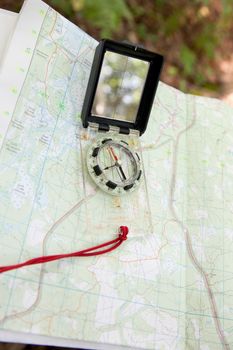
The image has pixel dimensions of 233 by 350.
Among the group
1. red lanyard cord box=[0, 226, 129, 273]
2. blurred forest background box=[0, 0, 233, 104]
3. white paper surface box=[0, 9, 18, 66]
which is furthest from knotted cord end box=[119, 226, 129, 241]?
blurred forest background box=[0, 0, 233, 104]

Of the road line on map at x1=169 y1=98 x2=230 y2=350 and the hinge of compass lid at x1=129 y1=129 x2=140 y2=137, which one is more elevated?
the hinge of compass lid at x1=129 y1=129 x2=140 y2=137

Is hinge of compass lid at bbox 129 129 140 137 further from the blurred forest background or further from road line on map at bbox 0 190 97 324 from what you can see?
the blurred forest background

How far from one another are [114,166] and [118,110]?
133 mm

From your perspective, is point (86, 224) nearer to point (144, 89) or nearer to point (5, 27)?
point (144, 89)

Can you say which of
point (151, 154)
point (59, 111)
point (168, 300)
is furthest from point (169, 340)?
point (59, 111)

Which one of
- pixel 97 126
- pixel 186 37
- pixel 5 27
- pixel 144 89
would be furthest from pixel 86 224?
pixel 186 37

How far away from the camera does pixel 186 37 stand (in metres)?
2.20

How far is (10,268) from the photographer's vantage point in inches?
29.3

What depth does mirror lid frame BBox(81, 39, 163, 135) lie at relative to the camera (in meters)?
0.91

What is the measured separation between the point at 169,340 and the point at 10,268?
0.34m

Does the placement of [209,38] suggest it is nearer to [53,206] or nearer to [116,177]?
[116,177]

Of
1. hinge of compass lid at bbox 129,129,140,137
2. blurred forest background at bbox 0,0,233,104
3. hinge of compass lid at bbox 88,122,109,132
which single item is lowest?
hinge of compass lid at bbox 88,122,109,132

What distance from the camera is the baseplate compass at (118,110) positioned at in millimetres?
907

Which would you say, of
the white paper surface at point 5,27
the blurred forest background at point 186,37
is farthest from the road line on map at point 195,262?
the blurred forest background at point 186,37
